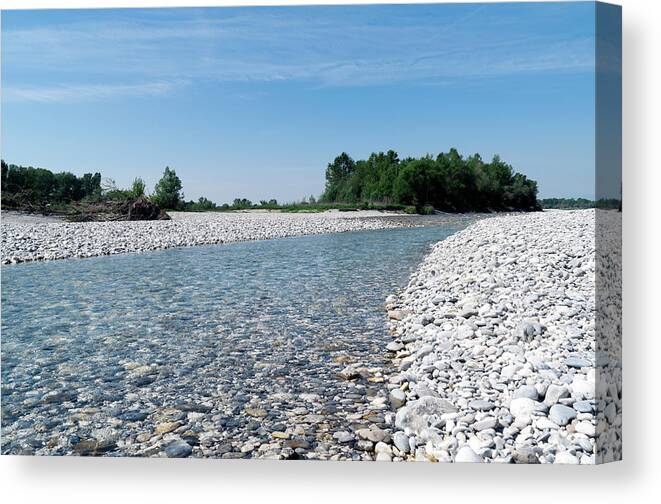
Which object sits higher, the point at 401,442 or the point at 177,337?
the point at 177,337

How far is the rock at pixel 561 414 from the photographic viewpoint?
3340 millimetres

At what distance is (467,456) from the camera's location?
3354mm

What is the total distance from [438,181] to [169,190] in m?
3.40

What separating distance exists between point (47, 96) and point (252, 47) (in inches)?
69.2

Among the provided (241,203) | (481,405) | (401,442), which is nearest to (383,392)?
(401,442)

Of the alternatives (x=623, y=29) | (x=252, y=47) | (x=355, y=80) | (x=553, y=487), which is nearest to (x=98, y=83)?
(x=252, y=47)

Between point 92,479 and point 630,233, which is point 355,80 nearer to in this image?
point 630,233

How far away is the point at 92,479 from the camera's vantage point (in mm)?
3707

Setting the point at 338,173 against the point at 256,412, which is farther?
the point at 338,173

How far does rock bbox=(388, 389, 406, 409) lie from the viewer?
12.3 feet

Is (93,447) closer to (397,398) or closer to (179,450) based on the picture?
(179,450)

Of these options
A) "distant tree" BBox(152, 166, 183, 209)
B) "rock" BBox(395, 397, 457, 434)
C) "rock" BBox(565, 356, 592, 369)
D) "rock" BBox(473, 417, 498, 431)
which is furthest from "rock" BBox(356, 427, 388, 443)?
"distant tree" BBox(152, 166, 183, 209)

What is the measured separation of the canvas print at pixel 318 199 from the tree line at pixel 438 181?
5cm

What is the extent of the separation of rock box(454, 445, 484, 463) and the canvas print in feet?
0.04
